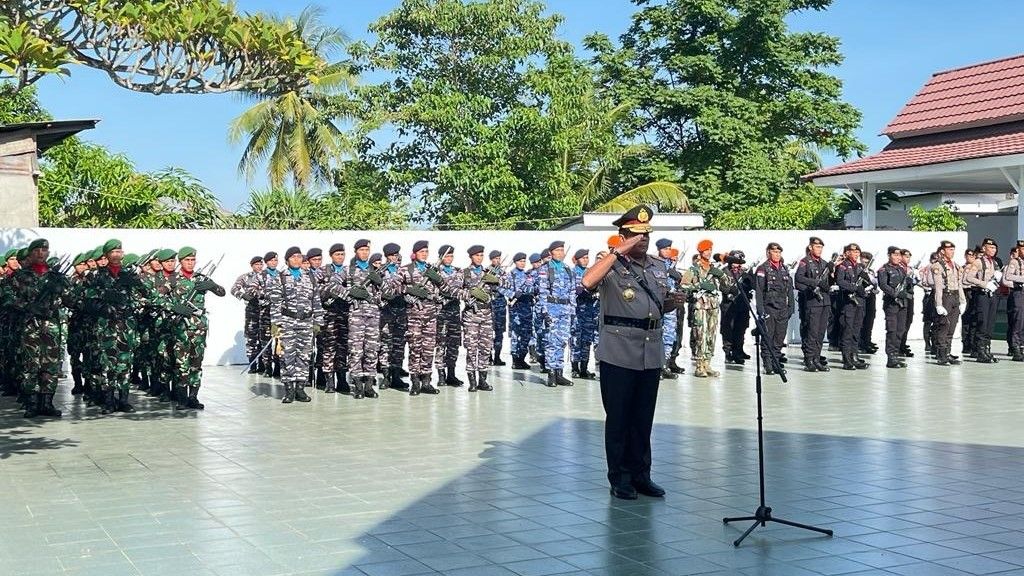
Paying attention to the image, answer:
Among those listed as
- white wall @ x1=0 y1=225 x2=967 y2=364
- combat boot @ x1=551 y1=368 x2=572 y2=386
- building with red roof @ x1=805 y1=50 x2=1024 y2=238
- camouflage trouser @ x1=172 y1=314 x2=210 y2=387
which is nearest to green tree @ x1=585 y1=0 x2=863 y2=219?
building with red roof @ x1=805 y1=50 x2=1024 y2=238

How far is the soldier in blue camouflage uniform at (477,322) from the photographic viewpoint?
547 inches

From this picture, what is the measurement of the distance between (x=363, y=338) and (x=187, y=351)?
213 cm

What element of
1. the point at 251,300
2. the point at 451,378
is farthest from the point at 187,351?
the point at 251,300

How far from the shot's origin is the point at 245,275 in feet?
52.6

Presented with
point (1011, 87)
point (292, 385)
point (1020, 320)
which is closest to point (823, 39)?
point (1011, 87)

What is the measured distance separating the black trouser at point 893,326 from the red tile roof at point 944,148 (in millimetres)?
5389

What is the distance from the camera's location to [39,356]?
38.1ft

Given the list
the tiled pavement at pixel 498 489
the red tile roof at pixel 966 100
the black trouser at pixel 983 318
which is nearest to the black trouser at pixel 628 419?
the tiled pavement at pixel 498 489

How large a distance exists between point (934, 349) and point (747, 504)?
11104 millimetres

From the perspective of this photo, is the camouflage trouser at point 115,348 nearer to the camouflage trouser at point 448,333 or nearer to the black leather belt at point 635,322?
the camouflage trouser at point 448,333

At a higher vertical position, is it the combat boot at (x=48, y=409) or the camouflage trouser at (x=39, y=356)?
the camouflage trouser at (x=39, y=356)

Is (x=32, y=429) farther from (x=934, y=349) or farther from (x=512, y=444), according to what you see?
(x=934, y=349)

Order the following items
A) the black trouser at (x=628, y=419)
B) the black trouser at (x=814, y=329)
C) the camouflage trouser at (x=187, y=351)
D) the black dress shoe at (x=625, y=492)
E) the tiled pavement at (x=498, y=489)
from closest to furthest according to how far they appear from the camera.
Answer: the tiled pavement at (x=498, y=489) → the black dress shoe at (x=625, y=492) → the black trouser at (x=628, y=419) → the camouflage trouser at (x=187, y=351) → the black trouser at (x=814, y=329)

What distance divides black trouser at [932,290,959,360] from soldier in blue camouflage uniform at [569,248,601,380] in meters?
5.32
